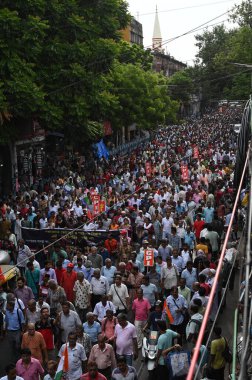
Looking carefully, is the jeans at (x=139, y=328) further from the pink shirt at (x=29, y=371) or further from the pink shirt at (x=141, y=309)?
the pink shirt at (x=29, y=371)

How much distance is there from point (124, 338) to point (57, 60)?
15108 mm

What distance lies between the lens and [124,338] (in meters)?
7.59

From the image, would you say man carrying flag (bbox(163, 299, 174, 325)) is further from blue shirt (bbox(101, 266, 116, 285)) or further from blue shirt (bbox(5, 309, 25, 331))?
blue shirt (bbox(5, 309, 25, 331))

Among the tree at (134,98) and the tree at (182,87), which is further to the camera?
the tree at (182,87)

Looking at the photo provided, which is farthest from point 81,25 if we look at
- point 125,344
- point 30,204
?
point 125,344

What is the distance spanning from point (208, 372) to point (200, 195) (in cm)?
1082

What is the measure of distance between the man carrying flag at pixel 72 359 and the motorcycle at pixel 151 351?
0.83 metres

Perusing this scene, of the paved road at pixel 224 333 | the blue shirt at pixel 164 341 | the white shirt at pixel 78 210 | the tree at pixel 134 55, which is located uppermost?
Answer: the tree at pixel 134 55

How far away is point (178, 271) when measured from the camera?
10.6 meters

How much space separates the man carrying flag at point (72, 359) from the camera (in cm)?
698

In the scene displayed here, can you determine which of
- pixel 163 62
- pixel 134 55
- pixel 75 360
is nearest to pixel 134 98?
pixel 134 55

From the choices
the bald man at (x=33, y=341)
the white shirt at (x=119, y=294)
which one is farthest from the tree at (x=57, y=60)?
the bald man at (x=33, y=341)

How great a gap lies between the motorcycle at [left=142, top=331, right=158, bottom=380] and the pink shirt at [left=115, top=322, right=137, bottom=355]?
0.19 meters

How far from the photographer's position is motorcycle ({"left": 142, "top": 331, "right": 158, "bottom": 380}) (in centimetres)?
748
